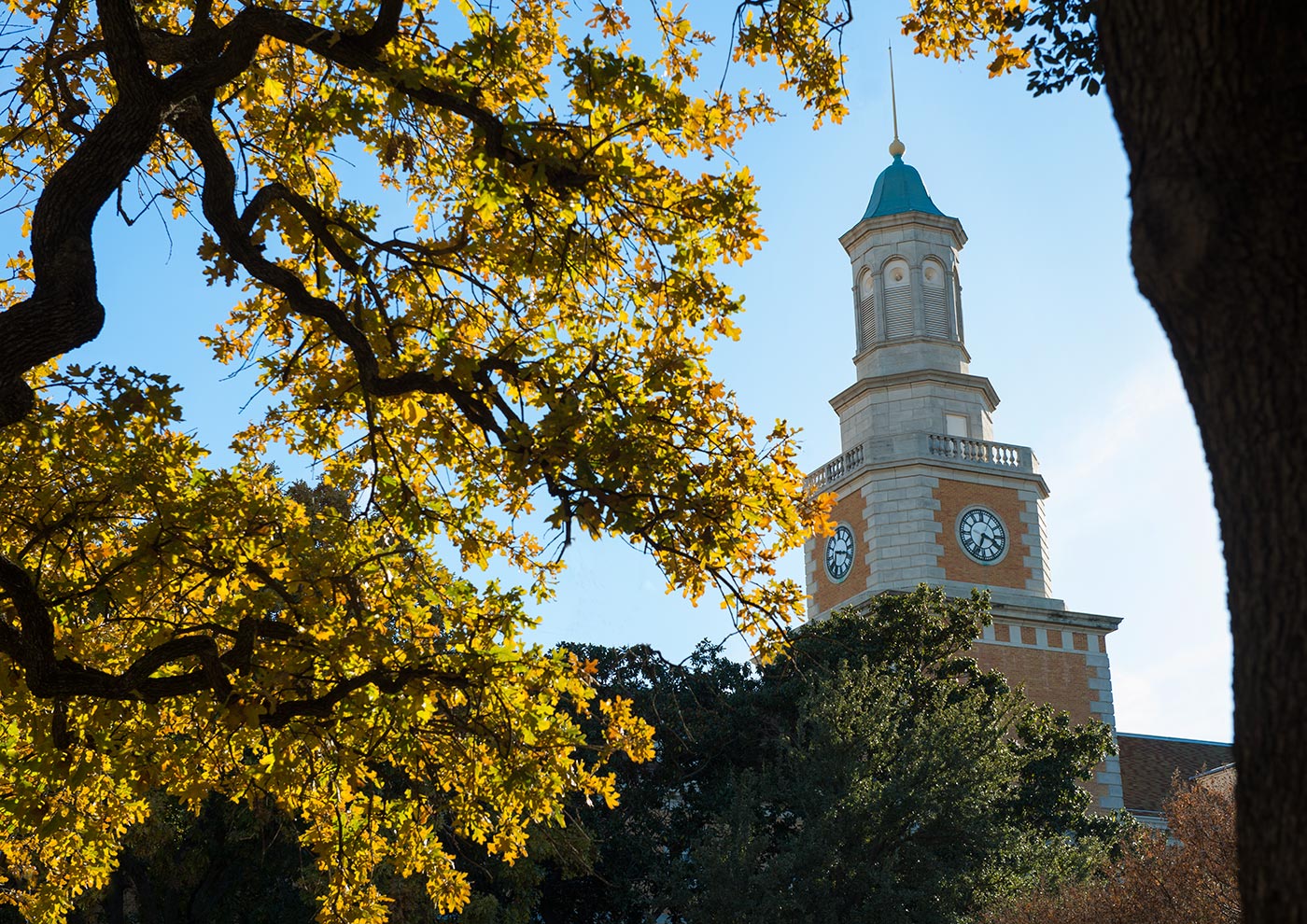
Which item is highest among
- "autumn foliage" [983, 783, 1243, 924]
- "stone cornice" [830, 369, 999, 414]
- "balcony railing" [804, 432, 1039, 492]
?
"stone cornice" [830, 369, 999, 414]

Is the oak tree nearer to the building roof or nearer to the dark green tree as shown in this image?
the dark green tree

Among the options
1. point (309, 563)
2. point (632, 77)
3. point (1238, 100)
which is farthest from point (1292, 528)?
point (309, 563)

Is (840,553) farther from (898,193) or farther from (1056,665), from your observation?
(898,193)

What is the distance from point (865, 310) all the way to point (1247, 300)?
4102 centimetres

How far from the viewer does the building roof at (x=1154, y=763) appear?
41.6 m

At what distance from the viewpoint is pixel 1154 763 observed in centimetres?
4459

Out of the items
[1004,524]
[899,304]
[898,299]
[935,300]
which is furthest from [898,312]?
[1004,524]

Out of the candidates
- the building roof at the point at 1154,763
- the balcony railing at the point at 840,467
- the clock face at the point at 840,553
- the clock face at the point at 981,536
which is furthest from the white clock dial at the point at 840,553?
the building roof at the point at 1154,763

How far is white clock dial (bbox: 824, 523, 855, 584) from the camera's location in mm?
40531

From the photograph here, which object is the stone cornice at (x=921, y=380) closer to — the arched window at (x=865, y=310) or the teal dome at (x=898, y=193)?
the arched window at (x=865, y=310)

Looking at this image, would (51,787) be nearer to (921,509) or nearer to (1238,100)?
(1238,100)

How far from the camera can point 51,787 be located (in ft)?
30.5

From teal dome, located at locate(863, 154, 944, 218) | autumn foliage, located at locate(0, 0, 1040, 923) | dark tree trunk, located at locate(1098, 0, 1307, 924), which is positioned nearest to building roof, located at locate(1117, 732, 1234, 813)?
teal dome, located at locate(863, 154, 944, 218)

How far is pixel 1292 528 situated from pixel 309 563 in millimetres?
7063
